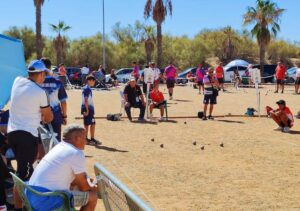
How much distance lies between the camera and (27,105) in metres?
5.90

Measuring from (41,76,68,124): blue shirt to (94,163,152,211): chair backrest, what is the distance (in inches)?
136

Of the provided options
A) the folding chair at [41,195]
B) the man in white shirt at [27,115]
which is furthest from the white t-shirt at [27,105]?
the folding chair at [41,195]

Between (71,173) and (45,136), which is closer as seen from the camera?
(71,173)

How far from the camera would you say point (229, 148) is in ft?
36.1

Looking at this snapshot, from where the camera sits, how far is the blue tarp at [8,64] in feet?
31.7

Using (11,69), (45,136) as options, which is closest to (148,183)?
(45,136)

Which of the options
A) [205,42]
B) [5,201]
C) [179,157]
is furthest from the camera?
[205,42]

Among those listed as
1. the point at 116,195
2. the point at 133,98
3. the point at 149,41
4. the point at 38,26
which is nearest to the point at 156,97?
the point at 133,98

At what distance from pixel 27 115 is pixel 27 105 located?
124 mm

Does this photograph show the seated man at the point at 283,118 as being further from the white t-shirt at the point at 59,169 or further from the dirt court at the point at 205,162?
the white t-shirt at the point at 59,169

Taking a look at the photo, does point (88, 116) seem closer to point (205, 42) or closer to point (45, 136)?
point (45, 136)

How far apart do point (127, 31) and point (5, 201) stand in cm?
6530

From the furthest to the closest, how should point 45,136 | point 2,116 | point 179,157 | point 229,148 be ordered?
point 229,148
point 179,157
point 2,116
point 45,136

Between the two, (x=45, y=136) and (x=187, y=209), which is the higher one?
(x=45, y=136)
